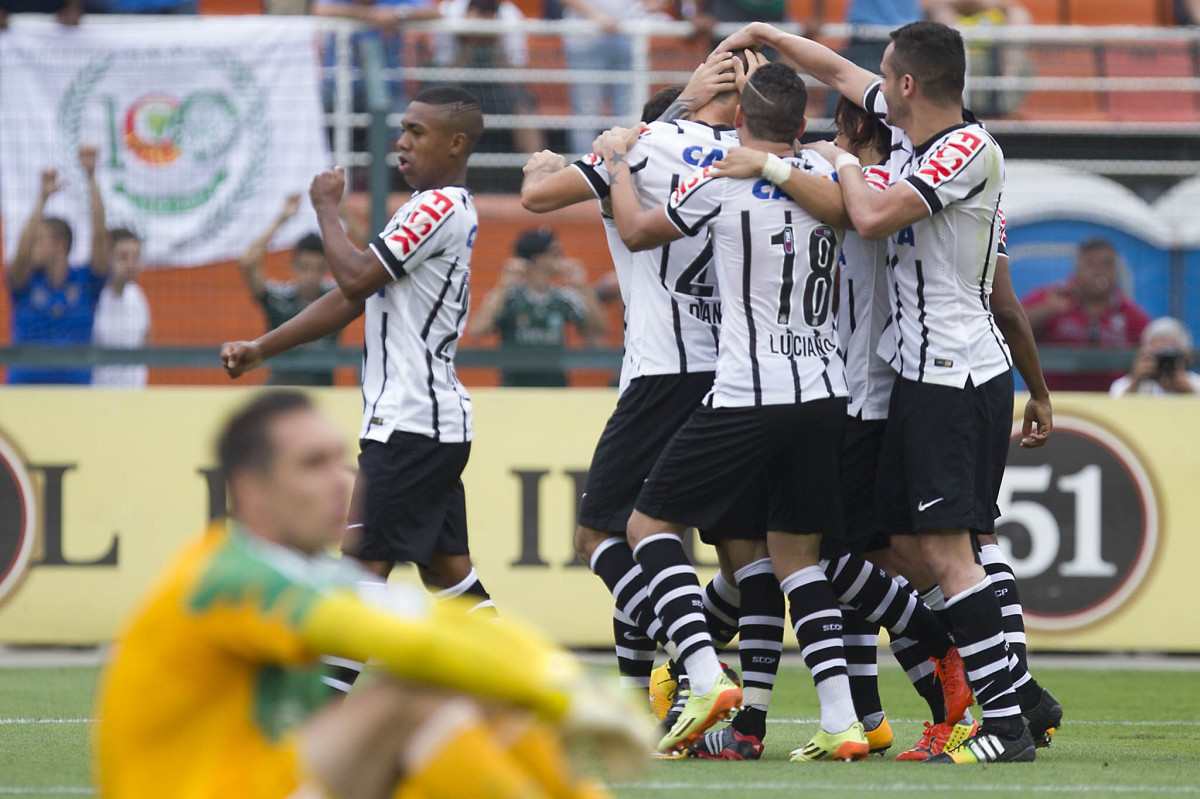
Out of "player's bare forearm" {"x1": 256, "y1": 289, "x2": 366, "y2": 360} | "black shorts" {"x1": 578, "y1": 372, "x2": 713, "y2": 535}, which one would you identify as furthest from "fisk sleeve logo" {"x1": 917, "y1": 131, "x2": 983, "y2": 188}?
"player's bare forearm" {"x1": 256, "y1": 289, "x2": 366, "y2": 360}

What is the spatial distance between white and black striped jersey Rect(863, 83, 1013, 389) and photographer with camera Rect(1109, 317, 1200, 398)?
4.32 m

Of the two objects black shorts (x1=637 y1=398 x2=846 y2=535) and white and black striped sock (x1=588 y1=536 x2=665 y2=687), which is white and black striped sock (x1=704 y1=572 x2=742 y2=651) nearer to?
white and black striped sock (x1=588 y1=536 x2=665 y2=687)

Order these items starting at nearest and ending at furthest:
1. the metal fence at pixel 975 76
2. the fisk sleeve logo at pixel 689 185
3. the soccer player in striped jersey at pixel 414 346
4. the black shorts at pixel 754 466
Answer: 1. the black shorts at pixel 754 466
2. the fisk sleeve logo at pixel 689 185
3. the soccer player in striped jersey at pixel 414 346
4. the metal fence at pixel 975 76

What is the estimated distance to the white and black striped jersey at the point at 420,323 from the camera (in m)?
5.58

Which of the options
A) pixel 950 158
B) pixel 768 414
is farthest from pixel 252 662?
pixel 950 158

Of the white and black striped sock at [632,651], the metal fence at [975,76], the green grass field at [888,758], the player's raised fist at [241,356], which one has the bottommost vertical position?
the green grass field at [888,758]

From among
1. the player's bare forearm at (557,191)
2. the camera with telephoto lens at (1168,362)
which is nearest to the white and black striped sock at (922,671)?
the player's bare forearm at (557,191)

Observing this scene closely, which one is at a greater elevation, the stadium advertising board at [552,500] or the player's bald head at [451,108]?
the player's bald head at [451,108]

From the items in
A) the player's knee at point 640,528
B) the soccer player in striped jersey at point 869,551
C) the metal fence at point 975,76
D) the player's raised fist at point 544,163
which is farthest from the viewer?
the metal fence at point 975,76

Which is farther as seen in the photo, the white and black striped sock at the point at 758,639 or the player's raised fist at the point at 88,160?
the player's raised fist at the point at 88,160

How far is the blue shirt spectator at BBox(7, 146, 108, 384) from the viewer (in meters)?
9.57

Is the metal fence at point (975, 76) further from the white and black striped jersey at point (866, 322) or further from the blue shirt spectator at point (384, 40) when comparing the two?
the white and black striped jersey at point (866, 322)

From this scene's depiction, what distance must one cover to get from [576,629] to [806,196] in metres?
4.53

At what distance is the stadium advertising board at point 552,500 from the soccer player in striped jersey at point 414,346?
11.3 feet
